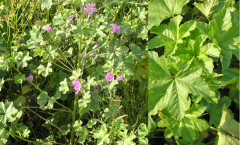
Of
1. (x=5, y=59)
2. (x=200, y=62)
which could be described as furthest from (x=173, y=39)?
(x=5, y=59)

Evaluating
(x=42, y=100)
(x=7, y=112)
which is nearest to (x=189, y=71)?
(x=42, y=100)

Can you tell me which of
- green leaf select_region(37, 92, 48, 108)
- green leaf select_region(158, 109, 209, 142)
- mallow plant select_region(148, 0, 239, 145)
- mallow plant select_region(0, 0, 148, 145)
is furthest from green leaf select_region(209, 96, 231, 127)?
green leaf select_region(37, 92, 48, 108)

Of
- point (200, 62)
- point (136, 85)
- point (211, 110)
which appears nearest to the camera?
point (200, 62)

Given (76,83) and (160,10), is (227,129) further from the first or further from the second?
(76,83)

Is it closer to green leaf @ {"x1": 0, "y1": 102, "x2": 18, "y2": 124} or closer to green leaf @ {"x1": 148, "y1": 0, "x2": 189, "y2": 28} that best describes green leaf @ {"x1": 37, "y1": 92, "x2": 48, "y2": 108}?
green leaf @ {"x1": 0, "y1": 102, "x2": 18, "y2": 124}

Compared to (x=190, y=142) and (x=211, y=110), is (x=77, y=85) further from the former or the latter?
(x=211, y=110)
